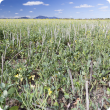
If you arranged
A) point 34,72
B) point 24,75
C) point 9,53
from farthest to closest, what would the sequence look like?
point 9,53, point 34,72, point 24,75

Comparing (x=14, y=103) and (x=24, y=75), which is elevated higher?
(x=24, y=75)

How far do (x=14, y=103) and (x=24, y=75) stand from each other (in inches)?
22.7

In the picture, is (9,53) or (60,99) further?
(9,53)

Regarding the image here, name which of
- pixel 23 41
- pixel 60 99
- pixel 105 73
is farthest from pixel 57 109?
pixel 23 41

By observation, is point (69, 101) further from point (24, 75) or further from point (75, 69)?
point (24, 75)

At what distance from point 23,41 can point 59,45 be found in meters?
1.48

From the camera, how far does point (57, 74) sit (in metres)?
2.14

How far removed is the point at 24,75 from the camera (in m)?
2.17

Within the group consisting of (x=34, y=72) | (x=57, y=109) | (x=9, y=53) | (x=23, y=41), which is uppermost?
(x=23, y=41)

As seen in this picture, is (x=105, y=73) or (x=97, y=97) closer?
(x=97, y=97)

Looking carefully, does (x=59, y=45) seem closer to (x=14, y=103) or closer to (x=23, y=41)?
(x=23, y=41)

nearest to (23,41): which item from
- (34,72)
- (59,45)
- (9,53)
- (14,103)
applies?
(9,53)

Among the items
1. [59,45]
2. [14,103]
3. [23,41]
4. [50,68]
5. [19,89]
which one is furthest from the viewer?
[23,41]

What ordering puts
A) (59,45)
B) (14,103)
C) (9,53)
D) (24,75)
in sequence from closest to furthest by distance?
(14,103) < (24,75) < (9,53) < (59,45)
